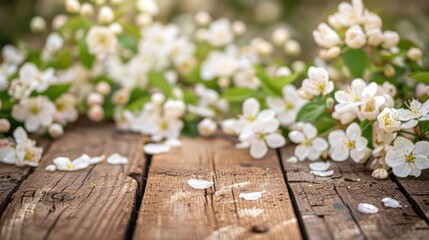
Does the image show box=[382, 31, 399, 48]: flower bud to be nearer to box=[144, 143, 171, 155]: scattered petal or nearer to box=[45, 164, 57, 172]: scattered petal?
box=[144, 143, 171, 155]: scattered petal

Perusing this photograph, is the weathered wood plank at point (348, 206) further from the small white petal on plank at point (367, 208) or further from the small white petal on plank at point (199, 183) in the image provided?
the small white petal on plank at point (199, 183)

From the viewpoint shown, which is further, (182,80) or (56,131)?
(182,80)

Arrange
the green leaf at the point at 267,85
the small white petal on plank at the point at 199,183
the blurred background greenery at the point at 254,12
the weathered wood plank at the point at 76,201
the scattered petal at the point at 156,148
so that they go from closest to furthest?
1. the weathered wood plank at the point at 76,201
2. the small white petal on plank at the point at 199,183
3. the scattered petal at the point at 156,148
4. the green leaf at the point at 267,85
5. the blurred background greenery at the point at 254,12

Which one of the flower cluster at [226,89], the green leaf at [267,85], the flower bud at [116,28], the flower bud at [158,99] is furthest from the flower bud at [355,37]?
the flower bud at [116,28]

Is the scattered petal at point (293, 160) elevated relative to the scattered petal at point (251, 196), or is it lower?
elevated

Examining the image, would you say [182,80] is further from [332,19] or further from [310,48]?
[310,48]

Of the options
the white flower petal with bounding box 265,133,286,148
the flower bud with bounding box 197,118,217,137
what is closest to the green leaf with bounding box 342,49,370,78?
the white flower petal with bounding box 265,133,286,148

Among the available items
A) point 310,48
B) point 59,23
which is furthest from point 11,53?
point 310,48
